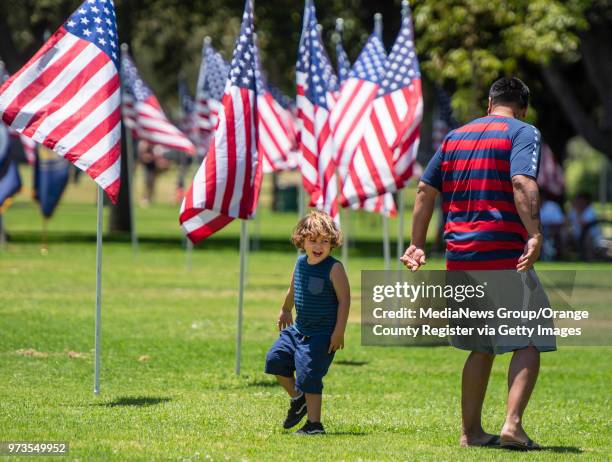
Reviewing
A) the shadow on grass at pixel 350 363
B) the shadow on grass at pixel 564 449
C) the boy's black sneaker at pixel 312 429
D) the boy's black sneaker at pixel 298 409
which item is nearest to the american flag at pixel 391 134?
the shadow on grass at pixel 350 363

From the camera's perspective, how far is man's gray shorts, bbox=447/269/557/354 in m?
8.12

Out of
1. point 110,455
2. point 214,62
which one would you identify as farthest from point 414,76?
point 110,455

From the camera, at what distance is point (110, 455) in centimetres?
792

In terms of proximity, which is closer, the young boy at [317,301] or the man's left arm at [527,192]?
the man's left arm at [527,192]

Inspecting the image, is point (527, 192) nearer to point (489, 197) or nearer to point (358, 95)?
point (489, 197)

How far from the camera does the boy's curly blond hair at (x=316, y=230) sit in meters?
8.59

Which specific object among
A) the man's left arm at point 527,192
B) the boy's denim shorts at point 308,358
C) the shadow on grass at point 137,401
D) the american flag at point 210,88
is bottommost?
the shadow on grass at point 137,401

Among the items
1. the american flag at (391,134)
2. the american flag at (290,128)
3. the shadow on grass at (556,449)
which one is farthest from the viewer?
the american flag at (290,128)

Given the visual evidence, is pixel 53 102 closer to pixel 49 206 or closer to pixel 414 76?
pixel 414 76

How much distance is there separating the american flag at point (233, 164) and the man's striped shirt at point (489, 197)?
3.70 m

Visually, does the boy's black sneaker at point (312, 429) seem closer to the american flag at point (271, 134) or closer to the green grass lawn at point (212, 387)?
the green grass lawn at point (212, 387)

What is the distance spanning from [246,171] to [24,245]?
65.0 feet

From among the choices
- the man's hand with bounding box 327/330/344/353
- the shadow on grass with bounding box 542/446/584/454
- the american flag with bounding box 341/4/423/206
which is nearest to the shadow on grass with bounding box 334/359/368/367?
the american flag with bounding box 341/4/423/206

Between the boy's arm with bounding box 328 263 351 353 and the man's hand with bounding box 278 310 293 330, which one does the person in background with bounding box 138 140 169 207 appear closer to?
the man's hand with bounding box 278 310 293 330
